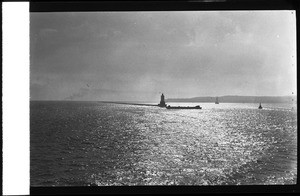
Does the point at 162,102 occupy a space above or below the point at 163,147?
above

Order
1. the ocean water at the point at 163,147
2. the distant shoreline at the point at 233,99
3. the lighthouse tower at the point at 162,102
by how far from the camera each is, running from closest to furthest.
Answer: the ocean water at the point at 163,147
the distant shoreline at the point at 233,99
the lighthouse tower at the point at 162,102

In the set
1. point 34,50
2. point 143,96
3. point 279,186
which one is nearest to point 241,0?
point 279,186

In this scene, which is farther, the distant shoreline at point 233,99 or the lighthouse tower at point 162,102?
the lighthouse tower at point 162,102

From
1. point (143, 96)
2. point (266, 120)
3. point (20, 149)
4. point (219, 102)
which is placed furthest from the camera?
point (266, 120)

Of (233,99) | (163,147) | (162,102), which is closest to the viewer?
(163,147)

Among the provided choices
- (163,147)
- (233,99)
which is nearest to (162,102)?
(163,147)

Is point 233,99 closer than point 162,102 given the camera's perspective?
No

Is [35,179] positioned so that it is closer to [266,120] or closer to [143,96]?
[143,96]

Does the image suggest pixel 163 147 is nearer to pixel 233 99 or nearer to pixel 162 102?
pixel 162 102
